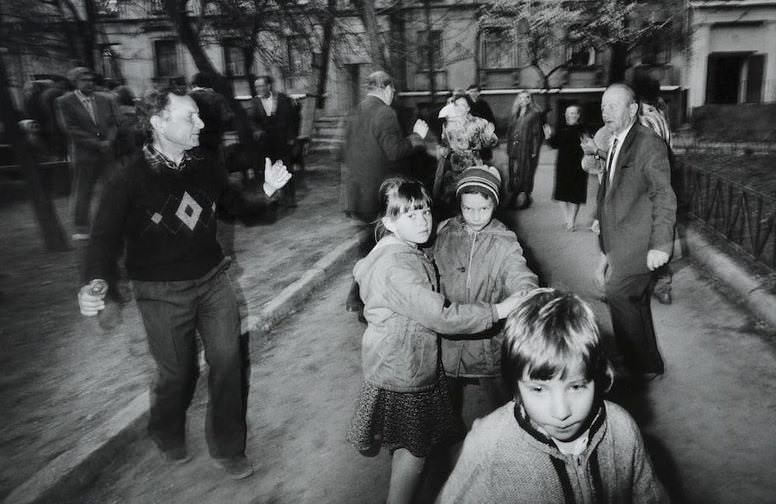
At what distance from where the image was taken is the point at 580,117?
8500 mm

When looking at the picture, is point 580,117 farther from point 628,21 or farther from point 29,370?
point 628,21

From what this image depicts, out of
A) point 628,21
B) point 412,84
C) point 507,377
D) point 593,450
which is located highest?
point 628,21

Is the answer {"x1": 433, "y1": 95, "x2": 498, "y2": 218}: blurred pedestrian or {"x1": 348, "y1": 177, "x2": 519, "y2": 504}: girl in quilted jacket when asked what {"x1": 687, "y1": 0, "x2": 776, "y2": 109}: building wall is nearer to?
{"x1": 433, "y1": 95, "x2": 498, "y2": 218}: blurred pedestrian

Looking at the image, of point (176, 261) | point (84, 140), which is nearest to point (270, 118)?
point (84, 140)

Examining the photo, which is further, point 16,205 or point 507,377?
point 16,205

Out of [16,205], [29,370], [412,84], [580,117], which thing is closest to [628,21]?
[412,84]

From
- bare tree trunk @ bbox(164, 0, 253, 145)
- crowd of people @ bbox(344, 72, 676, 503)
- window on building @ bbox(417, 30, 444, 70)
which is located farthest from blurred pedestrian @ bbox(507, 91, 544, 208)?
window on building @ bbox(417, 30, 444, 70)

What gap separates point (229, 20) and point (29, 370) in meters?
14.1

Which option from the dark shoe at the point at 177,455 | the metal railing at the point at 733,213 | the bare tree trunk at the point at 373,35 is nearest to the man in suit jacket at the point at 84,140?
the bare tree trunk at the point at 373,35

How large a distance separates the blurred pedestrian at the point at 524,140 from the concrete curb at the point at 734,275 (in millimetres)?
2770

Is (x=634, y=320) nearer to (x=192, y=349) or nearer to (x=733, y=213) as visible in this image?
(x=192, y=349)

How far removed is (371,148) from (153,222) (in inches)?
122

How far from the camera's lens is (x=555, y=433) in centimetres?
167

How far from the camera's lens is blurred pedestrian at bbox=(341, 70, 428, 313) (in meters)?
5.74
